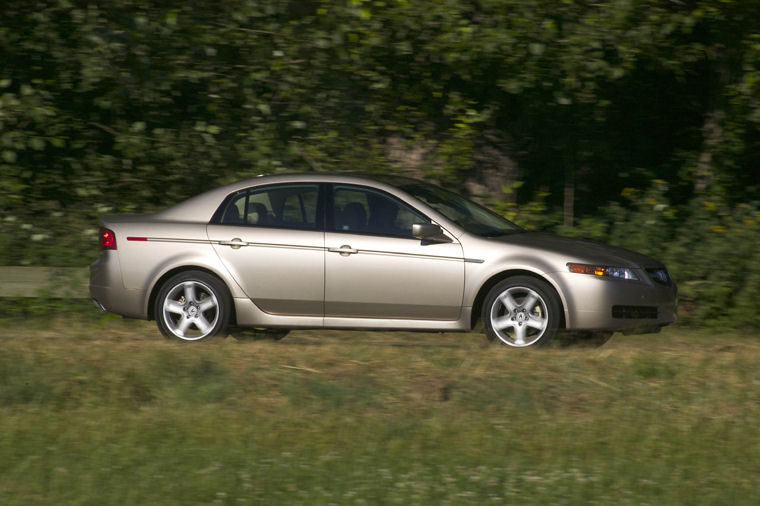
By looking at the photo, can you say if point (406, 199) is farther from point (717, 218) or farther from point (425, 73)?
point (717, 218)

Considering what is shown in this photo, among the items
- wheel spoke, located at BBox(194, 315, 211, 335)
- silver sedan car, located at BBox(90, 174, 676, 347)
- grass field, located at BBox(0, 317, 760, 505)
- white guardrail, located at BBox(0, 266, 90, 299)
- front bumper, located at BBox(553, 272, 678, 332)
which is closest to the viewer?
grass field, located at BBox(0, 317, 760, 505)

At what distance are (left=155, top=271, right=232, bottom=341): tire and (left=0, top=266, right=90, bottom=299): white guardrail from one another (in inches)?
94.0

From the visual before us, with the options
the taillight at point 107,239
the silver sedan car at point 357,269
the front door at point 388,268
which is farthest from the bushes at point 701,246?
the taillight at point 107,239

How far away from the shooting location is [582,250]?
895 cm

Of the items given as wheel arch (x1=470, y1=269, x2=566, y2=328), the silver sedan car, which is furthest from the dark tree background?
wheel arch (x1=470, y1=269, x2=566, y2=328)

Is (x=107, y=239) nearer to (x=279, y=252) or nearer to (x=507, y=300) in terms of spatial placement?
(x=279, y=252)

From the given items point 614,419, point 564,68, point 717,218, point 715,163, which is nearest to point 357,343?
point 614,419

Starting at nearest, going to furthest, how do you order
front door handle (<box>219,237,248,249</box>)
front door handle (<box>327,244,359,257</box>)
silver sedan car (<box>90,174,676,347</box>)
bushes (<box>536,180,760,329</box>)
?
silver sedan car (<box>90,174,676,347</box>) → front door handle (<box>327,244,359,257</box>) → front door handle (<box>219,237,248,249</box>) → bushes (<box>536,180,760,329</box>)

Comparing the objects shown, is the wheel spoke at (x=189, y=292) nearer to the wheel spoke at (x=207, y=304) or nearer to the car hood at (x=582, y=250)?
the wheel spoke at (x=207, y=304)

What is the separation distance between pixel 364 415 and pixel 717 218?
6452mm

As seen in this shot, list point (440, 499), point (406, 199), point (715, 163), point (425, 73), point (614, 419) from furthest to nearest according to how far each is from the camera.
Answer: point (715, 163)
point (425, 73)
point (406, 199)
point (614, 419)
point (440, 499)

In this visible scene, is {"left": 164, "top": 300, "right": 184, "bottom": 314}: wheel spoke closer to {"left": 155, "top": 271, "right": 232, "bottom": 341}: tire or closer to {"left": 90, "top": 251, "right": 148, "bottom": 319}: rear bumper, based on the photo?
{"left": 155, "top": 271, "right": 232, "bottom": 341}: tire

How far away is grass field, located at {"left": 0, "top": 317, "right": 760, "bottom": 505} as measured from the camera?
547cm

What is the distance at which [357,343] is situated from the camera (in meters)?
9.51
